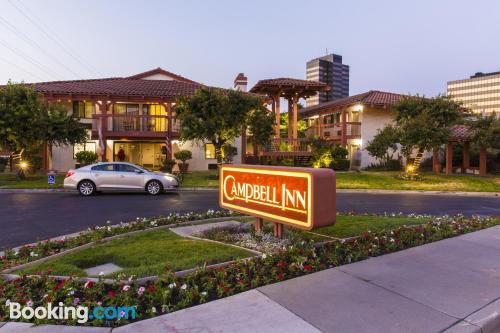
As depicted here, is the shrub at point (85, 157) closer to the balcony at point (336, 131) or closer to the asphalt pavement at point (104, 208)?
the asphalt pavement at point (104, 208)

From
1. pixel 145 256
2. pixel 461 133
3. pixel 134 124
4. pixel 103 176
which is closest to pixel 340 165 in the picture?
pixel 461 133

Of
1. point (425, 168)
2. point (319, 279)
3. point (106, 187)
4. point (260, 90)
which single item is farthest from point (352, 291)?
point (425, 168)

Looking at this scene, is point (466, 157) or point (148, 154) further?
point (148, 154)

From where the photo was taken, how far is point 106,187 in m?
16.4

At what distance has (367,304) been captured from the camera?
15.1ft

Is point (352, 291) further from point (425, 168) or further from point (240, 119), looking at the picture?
point (425, 168)

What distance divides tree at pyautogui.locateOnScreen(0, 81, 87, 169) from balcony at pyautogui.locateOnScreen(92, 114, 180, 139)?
5.96m

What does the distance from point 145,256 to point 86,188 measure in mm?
11122

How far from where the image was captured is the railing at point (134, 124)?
2836 cm

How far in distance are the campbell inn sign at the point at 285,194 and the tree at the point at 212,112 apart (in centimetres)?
1379

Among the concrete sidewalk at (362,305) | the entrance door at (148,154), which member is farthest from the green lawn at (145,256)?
the entrance door at (148,154)

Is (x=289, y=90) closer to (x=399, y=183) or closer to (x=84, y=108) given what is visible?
(x=399, y=183)

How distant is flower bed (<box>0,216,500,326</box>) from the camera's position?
453 cm

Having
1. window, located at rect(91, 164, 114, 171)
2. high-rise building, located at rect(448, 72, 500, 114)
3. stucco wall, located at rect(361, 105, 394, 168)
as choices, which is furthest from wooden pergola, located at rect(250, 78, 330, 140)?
high-rise building, located at rect(448, 72, 500, 114)
